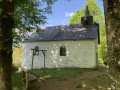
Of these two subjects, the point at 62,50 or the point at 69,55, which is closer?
the point at 69,55

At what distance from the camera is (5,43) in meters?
3.35

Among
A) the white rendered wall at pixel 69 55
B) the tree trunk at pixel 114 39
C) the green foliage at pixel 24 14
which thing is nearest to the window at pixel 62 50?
the white rendered wall at pixel 69 55

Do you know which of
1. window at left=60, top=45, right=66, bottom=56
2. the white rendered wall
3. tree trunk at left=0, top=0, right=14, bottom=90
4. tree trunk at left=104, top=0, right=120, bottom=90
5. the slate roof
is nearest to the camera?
tree trunk at left=104, top=0, right=120, bottom=90

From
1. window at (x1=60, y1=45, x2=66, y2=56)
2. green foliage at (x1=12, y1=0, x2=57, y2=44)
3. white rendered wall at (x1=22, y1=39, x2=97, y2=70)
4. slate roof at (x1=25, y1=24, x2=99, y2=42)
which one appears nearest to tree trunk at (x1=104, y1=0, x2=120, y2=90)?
green foliage at (x1=12, y1=0, x2=57, y2=44)

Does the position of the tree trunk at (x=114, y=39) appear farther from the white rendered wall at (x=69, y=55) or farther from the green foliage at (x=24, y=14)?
the white rendered wall at (x=69, y=55)

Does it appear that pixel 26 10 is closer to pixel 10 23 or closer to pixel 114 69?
pixel 10 23

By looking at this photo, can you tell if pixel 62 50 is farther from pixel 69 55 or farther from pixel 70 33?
pixel 70 33

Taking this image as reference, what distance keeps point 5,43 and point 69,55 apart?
995 centimetres

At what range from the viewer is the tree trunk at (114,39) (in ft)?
5.11

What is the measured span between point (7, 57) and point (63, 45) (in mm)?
10114

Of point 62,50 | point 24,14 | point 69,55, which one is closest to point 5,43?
point 24,14

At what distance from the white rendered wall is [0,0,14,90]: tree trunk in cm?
970

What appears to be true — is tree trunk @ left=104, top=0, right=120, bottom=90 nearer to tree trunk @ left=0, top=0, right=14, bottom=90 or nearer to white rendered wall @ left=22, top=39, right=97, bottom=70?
tree trunk @ left=0, top=0, right=14, bottom=90

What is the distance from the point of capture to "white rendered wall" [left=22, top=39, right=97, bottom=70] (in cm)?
1170
